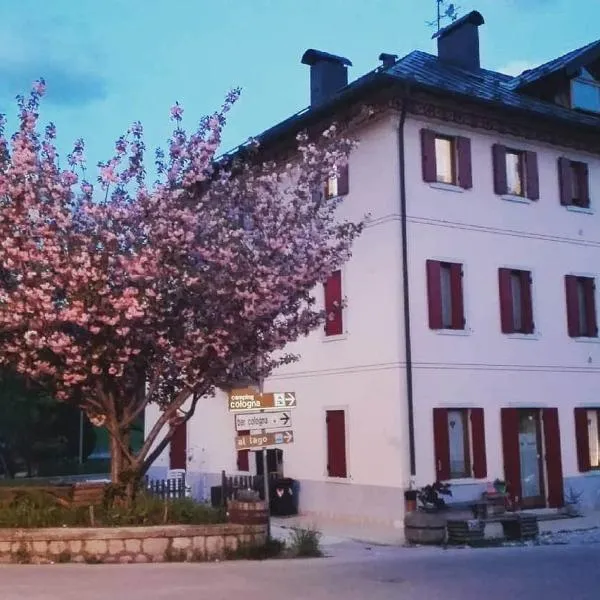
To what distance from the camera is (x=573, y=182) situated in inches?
862

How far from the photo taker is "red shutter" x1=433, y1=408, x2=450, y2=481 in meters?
18.1

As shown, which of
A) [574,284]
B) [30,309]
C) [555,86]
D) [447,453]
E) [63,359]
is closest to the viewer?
[30,309]

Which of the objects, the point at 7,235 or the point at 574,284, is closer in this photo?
the point at 7,235

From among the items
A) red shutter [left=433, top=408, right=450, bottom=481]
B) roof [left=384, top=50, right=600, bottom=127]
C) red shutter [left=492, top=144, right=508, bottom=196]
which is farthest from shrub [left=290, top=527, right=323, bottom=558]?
red shutter [left=492, top=144, right=508, bottom=196]

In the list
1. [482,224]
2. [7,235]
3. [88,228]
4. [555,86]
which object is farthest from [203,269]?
[555,86]

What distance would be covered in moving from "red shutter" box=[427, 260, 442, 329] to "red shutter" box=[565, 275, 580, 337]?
405 cm

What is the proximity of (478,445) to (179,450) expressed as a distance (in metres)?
10.1

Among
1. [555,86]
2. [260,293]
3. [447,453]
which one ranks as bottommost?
[447,453]

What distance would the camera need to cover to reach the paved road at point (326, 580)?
9484mm

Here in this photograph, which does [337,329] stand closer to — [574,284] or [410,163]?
[410,163]

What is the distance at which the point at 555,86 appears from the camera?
74.7ft

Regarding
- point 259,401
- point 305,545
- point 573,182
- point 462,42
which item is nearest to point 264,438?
point 259,401

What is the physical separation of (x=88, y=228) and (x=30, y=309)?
1.59 metres

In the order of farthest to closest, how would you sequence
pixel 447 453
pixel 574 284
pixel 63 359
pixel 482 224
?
pixel 574 284
pixel 482 224
pixel 447 453
pixel 63 359
